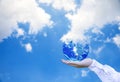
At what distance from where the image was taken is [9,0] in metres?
3.43

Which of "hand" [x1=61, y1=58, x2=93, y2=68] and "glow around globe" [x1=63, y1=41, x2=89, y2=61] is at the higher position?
"glow around globe" [x1=63, y1=41, x2=89, y2=61]

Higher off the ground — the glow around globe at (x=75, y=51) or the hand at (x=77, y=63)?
the glow around globe at (x=75, y=51)

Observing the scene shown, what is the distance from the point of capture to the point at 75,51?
238 cm

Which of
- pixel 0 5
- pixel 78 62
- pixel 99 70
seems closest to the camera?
pixel 78 62

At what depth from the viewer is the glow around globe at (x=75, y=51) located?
91.1 inches

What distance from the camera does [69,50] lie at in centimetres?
235

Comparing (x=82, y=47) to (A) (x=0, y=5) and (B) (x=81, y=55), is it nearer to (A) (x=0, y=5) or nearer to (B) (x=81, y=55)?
(B) (x=81, y=55)

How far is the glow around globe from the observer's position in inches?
91.1

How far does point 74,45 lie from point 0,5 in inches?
50.7

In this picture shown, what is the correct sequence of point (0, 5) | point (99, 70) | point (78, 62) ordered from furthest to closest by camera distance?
point (0, 5), point (99, 70), point (78, 62)

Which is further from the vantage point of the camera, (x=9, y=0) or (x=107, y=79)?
(x=9, y=0)

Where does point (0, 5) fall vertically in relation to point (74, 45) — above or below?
above

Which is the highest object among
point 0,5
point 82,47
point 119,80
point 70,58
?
point 0,5

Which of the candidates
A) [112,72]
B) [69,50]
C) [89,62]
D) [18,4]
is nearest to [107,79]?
[112,72]
